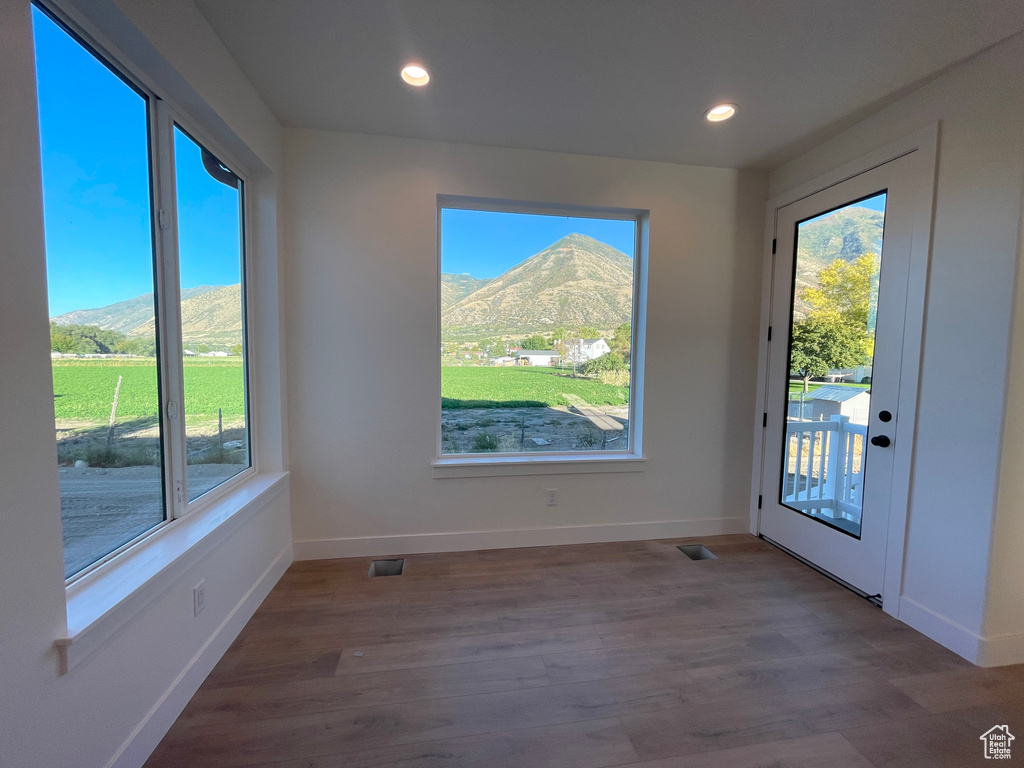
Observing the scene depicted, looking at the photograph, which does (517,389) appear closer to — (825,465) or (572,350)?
(572,350)

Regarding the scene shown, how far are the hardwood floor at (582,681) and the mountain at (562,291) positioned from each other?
181 cm

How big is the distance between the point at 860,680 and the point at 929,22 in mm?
2765

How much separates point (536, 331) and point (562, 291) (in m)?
0.37

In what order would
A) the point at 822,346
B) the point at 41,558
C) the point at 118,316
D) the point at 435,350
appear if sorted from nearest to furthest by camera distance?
the point at 41,558 < the point at 118,316 < the point at 822,346 < the point at 435,350

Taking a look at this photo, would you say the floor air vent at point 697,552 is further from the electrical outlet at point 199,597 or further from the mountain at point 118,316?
the mountain at point 118,316

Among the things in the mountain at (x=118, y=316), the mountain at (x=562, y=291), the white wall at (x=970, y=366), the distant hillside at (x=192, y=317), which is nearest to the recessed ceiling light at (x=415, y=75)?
the mountain at (x=562, y=291)

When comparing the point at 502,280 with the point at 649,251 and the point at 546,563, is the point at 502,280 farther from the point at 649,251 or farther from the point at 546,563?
the point at 546,563

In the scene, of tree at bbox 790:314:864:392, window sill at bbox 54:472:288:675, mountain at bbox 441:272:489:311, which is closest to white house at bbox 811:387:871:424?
tree at bbox 790:314:864:392

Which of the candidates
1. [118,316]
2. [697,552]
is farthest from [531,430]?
[118,316]

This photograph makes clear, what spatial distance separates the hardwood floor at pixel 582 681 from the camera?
136cm

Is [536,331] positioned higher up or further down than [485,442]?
higher up

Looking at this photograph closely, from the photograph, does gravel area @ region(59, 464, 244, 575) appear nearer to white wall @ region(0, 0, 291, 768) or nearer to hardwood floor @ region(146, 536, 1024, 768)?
white wall @ region(0, 0, 291, 768)

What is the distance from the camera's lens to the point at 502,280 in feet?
9.72

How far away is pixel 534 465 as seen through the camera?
2.86 metres
